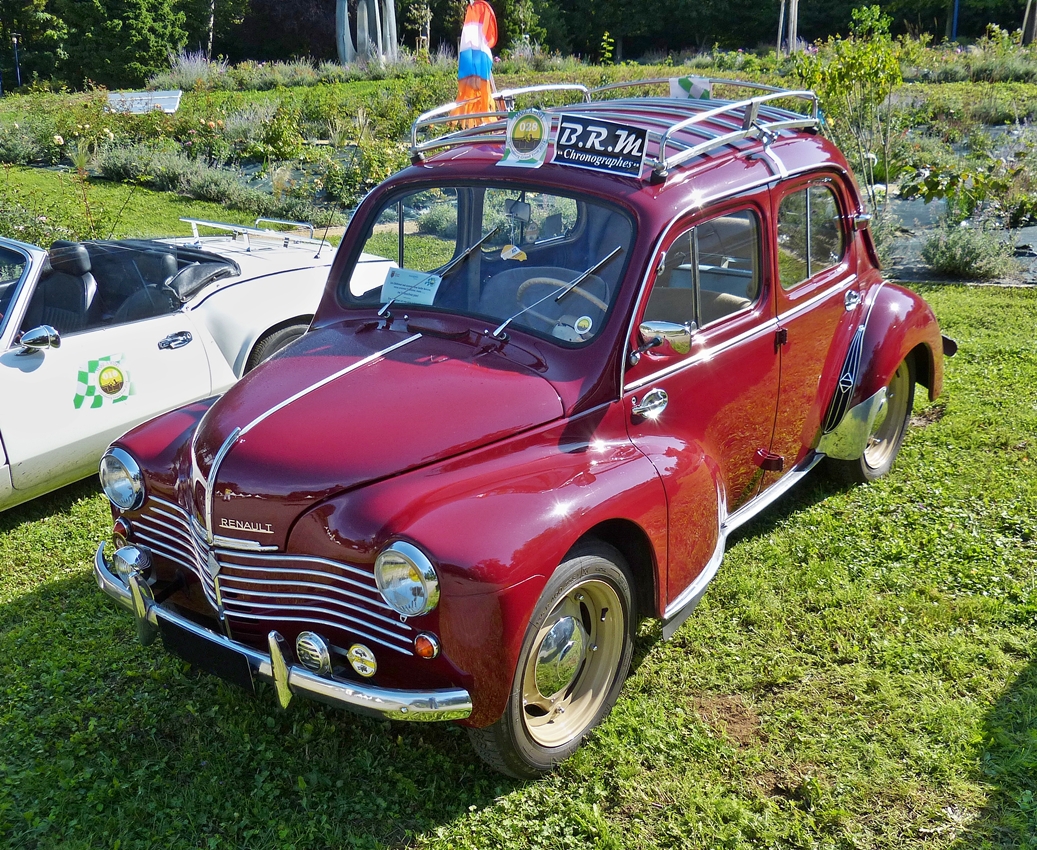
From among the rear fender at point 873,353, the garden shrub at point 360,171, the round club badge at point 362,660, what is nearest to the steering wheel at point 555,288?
the round club badge at point 362,660

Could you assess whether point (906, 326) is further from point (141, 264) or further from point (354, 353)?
point (141, 264)

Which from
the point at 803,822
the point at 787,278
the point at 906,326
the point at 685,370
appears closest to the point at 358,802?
the point at 803,822

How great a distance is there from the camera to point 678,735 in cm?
336

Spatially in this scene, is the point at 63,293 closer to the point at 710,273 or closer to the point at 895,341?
the point at 710,273

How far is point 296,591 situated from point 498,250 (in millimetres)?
1635

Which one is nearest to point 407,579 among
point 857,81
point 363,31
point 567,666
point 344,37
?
point 567,666

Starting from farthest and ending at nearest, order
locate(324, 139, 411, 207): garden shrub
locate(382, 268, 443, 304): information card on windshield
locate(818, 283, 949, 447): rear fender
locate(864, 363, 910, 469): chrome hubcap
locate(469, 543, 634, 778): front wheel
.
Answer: locate(324, 139, 411, 207): garden shrub < locate(864, 363, 910, 469): chrome hubcap < locate(818, 283, 949, 447): rear fender < locate(382, 268, 443, 304): information card on windshield < locate(469, 543, 634, 778): front wheel

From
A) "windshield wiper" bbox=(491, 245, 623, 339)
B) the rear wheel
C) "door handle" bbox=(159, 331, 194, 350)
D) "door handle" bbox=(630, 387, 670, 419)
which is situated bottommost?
the rear wheel

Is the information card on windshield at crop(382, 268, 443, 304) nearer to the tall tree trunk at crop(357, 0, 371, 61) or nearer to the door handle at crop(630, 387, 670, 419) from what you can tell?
the door handle at crop(630, 387, 670, 419)

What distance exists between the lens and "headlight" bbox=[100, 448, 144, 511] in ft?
11.1

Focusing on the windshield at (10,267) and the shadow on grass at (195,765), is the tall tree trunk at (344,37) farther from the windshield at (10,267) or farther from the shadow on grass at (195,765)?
the shadow on grass at (195,765)

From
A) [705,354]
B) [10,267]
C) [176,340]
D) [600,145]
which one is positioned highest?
[600,145]

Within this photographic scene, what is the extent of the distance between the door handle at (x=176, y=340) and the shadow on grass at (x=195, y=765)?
1.90m

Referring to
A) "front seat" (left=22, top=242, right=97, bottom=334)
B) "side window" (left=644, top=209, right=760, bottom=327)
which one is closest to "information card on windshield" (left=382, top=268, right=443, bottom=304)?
"side window" (left=644, top=209, right=760, bottom=327)
